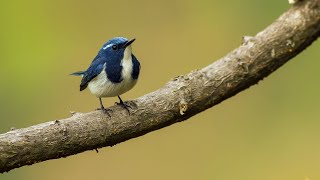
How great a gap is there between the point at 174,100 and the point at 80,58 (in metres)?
2.43

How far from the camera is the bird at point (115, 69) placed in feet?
7.19

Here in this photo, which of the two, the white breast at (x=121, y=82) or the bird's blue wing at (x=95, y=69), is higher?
the bird's blue wing at (x=95, y=69)

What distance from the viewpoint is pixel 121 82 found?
2.19 metres

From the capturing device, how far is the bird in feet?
7.19

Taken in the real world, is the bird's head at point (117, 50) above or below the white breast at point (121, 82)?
above

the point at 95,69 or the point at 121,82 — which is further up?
the point at 95,69

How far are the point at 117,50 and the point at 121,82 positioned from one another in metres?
0.12

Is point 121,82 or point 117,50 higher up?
point 117,50

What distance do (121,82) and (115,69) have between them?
0.17 feet

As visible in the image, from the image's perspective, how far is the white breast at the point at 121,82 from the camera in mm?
2186

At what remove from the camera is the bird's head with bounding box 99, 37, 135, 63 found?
221 cm

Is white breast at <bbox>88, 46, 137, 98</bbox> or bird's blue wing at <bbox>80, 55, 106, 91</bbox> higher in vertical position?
bird's blue wing at <bbox>80, 55, 106, 91</bbox>

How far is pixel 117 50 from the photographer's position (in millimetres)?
2234

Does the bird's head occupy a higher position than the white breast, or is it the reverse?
the bird's head
